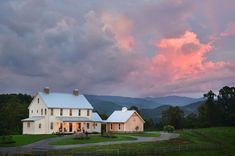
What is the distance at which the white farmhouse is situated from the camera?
83062mm

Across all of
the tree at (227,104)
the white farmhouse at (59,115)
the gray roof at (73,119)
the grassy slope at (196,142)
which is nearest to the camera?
the grassy slope at (196,142)

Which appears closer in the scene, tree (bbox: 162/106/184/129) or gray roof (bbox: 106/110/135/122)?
gray roof (bbox: 106/110/135/122)

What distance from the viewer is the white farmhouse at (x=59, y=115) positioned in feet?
273

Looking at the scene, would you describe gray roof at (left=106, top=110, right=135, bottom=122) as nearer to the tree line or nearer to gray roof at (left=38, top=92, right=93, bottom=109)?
gray roof at (left=38, top=92, right=93, bottom=109)

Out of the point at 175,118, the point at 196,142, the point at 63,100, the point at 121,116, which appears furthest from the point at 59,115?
the point at 175,118

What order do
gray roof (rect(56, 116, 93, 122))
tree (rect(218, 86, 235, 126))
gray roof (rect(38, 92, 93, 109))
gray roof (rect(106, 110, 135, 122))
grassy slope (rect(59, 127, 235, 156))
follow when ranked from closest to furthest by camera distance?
grassy slope (rect(59, 127, 235, 156)), gray roof (rect(56, 116, 93, 122)), gray roof (rect(38, 92, 93, 109)), gray roof (rect(106, 110, 135, 122)), tree (rect(218, 86, 235, 126))

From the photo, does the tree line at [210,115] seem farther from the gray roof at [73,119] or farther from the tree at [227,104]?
the gray roof at [73,119]

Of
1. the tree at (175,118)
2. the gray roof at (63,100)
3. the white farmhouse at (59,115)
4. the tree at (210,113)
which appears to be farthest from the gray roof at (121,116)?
the tree at (210,113)

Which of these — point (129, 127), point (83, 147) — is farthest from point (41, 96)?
point (83, 147)

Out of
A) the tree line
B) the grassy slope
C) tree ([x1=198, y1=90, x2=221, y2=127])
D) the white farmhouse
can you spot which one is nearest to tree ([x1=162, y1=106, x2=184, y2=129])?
the tree line

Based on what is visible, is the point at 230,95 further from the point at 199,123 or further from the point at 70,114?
the point at 70,114

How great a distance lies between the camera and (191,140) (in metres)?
71.6

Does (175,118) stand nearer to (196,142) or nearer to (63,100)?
(63,100)

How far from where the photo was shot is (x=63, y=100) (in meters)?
88.3
